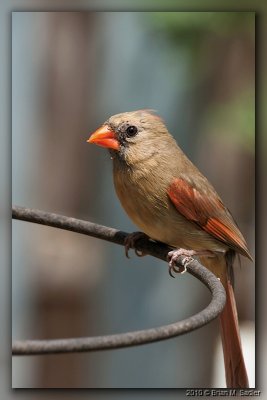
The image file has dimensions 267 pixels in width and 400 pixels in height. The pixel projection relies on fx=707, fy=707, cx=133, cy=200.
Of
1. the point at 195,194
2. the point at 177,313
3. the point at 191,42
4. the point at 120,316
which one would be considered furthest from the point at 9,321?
the point at 191,42

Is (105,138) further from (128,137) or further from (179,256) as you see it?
(179,256)

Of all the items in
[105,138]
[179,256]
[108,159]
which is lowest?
[179,256]

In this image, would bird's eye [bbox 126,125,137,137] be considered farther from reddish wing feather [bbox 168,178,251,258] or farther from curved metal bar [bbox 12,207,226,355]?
curved metal bar [bbox 12,207,226,355]

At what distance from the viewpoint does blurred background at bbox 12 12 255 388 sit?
2559 mm

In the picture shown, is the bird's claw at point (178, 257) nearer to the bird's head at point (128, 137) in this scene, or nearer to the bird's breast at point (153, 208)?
the bird's breast at point (153, 208)

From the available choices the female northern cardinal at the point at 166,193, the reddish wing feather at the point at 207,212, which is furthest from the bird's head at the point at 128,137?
the reddish wing feather at the point at 207,212

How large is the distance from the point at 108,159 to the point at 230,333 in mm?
784

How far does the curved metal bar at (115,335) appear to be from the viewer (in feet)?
4.00

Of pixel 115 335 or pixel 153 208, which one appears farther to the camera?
pixel 153 208

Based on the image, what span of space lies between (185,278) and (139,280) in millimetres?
199

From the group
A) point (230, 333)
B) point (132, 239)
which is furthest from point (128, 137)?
point (230, 333)

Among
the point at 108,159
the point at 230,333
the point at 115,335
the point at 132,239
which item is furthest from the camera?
the point at 108,159

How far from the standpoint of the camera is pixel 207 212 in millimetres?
2355

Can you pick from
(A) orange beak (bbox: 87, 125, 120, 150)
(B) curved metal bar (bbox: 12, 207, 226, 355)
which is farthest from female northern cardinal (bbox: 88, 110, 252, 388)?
(B) curved metal bar (bbox: 12, 207, 226, 355)
